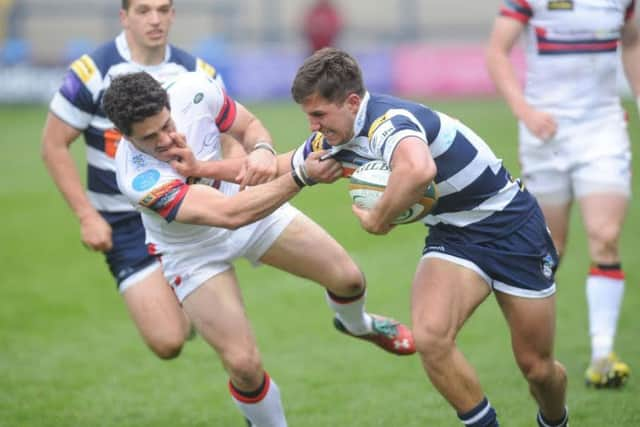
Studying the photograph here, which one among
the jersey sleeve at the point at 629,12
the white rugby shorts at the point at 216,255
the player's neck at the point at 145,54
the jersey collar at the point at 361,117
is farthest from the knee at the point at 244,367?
the jersey sleeve at the point at 629,12

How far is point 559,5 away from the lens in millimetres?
7320

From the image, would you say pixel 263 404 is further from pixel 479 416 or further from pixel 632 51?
pixel 632 51

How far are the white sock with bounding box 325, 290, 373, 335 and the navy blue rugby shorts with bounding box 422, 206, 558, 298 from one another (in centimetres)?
101

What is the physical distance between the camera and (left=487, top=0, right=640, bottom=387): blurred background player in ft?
23.4

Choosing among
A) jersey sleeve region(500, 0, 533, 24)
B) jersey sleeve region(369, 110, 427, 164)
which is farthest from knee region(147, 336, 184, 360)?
jersey sleeve region(500, 0, 533, 24)

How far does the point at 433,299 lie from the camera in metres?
5.23

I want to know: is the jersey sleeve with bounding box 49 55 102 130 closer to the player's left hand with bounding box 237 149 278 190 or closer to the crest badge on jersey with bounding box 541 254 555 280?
the player's left hand with bounding box 237 149 278 190

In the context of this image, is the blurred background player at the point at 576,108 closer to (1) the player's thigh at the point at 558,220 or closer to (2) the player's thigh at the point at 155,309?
(1) the player's thigh at the point at 558,220

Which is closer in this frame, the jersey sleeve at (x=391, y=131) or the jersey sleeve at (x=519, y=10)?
the jersey sleeve at (x=391, y=131)

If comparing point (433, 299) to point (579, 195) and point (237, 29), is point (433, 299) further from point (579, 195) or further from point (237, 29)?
point (237, 29)

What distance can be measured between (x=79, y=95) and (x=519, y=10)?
3039mm

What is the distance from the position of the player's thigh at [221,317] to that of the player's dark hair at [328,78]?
51.6 inches

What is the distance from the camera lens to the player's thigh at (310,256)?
20.0ft

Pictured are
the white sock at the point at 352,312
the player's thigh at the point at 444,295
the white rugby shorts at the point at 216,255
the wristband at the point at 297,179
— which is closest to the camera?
the player's thigh at the point at 444,295
